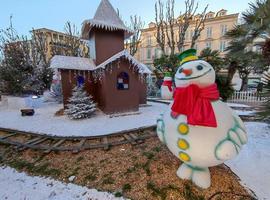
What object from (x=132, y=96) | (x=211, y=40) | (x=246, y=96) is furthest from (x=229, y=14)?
(x=132, y=96)

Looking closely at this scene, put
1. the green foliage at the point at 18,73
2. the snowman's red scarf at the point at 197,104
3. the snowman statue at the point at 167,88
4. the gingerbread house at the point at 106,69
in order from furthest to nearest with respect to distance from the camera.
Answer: the snowman statue at the point at 167,88 → the green foliage at the point at 18,73 → the gingerbread house at the point at 106,69 → the snowman's red scarf at the point at 197,104

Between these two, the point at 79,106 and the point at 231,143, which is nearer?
the point at 231,143

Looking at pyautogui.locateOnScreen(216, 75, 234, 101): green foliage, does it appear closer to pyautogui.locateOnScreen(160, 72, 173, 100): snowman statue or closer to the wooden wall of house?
the wooden wall of house

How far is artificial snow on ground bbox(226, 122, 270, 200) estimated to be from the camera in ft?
8.85

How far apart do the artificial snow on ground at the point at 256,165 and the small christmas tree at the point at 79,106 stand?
5451mm

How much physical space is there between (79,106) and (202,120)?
581 cm

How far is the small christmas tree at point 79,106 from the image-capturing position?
6658 millimetres

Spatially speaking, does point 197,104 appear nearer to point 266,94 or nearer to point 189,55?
point 189,55

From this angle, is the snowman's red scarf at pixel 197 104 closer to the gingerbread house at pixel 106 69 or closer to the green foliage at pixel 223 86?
the gingerbread house at pixel 106 69

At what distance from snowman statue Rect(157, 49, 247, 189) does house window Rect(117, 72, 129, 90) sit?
17.5ft

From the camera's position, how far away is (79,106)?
22.2 feet

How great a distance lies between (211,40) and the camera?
24891 mm

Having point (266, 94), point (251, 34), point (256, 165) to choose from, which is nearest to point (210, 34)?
point (251, 34)

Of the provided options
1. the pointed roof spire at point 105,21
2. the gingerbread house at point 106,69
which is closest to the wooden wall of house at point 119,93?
the gingerbread house at point 106,69
